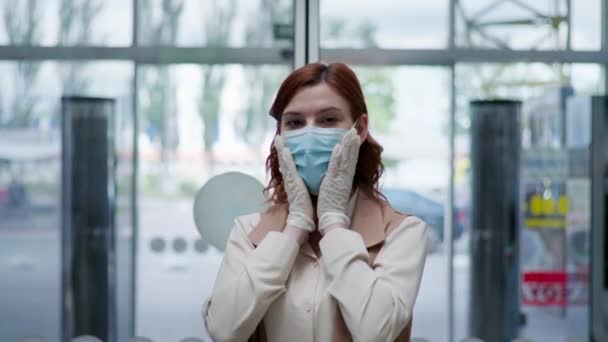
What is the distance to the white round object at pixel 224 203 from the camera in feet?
12.7

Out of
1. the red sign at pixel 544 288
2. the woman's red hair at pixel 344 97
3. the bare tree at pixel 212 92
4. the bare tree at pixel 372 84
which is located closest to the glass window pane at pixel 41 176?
the bare tree at pixel 212 92

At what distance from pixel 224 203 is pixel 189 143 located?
0.91m

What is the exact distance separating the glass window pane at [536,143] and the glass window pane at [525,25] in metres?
0.14

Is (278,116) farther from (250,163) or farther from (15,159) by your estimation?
(15,159)

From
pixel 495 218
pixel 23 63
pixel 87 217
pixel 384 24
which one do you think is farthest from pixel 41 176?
pixel 495 218

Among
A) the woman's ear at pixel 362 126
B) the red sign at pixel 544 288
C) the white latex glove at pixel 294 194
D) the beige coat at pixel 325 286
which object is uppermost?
the woman's ear at pixel 362 126

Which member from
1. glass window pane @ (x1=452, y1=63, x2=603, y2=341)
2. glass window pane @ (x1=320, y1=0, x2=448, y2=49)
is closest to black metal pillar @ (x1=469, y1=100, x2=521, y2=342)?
glass window pane @ (x1=452, y1=63, x2=603, y2=341)

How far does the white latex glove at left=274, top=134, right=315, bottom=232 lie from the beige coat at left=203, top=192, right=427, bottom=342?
0.05 m

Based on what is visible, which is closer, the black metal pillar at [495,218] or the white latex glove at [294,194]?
the white latex glove at [294,194]

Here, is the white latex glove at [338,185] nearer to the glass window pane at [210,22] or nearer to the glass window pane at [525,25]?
the glass window pane at [210,22]

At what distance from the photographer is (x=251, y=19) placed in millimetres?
4742

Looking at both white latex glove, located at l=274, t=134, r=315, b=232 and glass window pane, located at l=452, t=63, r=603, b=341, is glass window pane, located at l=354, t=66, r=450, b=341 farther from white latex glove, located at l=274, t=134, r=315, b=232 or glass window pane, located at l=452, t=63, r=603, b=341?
white latex glove, located at l=274, t=134, r=315, b=232

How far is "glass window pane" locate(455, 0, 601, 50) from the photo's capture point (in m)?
4.73

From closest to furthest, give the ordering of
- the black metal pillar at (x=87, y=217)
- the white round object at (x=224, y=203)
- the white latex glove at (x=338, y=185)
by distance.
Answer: the white latex glove at (x=338, y=185)
the white round object at (x=224, y=203)
the black metal pillar at (x=87, y=217)
